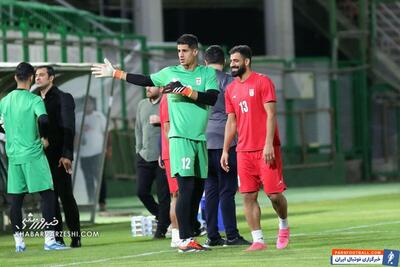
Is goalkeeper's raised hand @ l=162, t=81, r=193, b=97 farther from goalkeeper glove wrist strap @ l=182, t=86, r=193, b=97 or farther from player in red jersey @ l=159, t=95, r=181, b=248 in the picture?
player in red jersey @ l=159, t=95, r=181, b=248

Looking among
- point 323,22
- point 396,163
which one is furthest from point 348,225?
point 323,22

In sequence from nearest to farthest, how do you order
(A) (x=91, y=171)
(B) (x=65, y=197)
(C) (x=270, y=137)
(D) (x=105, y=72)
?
1. (D) (x=105, y=72)
2. (C) (x=270, y=137)
3. (B) (x=65, y=197)
4. (A) (x=91, y=171)

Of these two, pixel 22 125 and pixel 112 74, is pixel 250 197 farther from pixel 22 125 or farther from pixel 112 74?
pixel 22 125

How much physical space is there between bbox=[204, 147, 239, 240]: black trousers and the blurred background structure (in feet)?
36.7

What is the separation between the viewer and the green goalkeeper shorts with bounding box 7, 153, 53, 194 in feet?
52.0

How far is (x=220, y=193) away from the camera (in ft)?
51.8

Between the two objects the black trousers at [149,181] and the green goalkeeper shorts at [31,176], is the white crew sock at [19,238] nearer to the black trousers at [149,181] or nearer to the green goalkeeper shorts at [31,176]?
the green goalkeeper shorts at [31,176]

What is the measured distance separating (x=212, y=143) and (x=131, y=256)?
1.96 meters

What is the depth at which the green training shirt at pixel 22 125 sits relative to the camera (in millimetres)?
15789

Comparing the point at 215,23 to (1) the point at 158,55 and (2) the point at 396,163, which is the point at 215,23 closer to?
(2) the point at 396,163

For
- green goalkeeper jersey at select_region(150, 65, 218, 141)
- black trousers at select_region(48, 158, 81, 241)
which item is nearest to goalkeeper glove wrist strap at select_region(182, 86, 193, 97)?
green goalkeeper jersey at select_region(150, 65, 218, 141)

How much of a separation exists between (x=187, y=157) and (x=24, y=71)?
102 inches

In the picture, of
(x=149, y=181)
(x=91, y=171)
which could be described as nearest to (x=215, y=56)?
(x=149, y=181)

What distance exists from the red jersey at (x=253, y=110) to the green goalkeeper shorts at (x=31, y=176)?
2.56m
